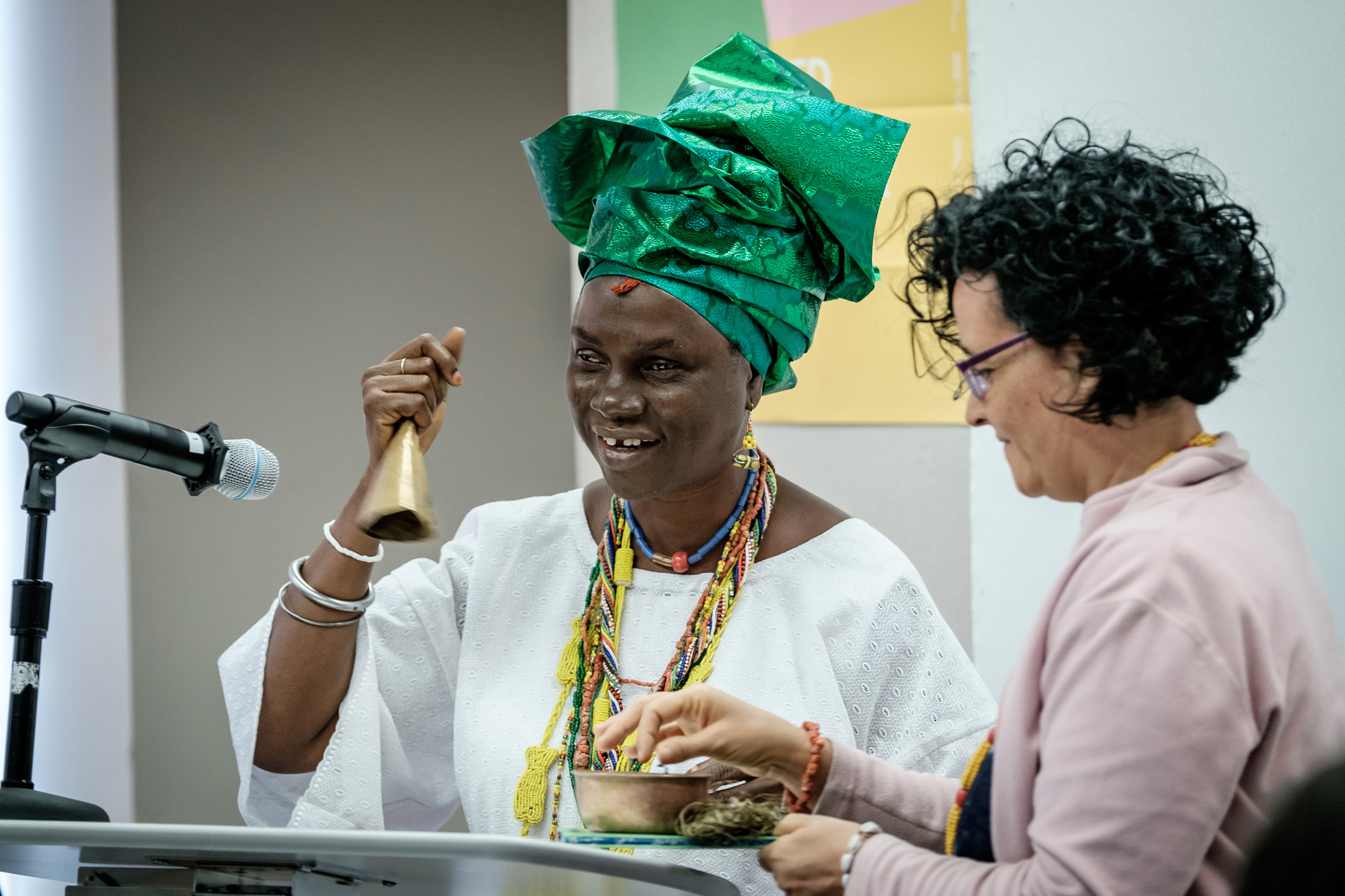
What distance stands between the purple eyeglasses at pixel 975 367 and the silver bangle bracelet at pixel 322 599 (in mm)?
1067

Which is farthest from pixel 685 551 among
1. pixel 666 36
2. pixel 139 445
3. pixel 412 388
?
pixel 666 36

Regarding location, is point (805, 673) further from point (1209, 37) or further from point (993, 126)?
point (1209, 37)

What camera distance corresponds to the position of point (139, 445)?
1.54 m

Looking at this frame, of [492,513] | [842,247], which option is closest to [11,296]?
[492,513]

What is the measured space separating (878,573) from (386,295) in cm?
172

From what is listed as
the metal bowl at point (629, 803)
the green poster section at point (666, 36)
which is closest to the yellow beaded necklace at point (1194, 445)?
the metal bowl at point (629, 803)

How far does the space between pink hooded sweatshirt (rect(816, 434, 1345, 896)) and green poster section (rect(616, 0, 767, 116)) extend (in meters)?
2.09

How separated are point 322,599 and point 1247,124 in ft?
6.58

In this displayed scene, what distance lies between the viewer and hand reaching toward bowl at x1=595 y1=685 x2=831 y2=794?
1.37m

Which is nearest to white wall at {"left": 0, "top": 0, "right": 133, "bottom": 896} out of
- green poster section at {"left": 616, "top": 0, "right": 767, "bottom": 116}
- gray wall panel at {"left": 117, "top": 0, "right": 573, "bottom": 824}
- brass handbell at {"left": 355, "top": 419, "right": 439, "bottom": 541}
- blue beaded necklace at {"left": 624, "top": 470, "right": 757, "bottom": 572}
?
gray wall panel at {"left": 117, "top": 0, "right": 573, "bottom": 824}

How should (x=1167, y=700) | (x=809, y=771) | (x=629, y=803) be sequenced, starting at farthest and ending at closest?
(x=809, y=771)
(x=629, y=803)
(x=1167, y=700)

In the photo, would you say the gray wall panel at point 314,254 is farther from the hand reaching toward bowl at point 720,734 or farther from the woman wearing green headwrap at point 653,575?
the hand reaching toward bowl at point 720,734

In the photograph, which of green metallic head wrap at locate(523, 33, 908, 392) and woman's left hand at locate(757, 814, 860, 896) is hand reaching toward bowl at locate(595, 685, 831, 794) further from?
green metallic head wrap at locate(523, 33, 908, 392)

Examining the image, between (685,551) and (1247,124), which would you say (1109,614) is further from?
(1247,124)
